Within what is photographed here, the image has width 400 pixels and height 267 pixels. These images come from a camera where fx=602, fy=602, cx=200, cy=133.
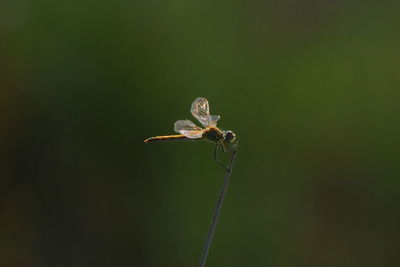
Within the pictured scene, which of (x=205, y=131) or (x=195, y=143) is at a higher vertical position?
(x=195, y=143)

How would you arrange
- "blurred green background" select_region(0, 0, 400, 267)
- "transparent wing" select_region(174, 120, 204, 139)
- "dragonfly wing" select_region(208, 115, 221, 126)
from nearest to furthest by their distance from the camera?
1. "transparent wing" select_region(174, 120, 204, 139)
2. "dragonfly wing" select_region(208, 115, 221, 126)
3. "blurred green background" select_region(0, 0, 400, 267)

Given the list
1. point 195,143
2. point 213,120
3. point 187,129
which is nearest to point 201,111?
point 213,120

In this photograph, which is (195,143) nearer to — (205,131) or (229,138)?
(205,131)

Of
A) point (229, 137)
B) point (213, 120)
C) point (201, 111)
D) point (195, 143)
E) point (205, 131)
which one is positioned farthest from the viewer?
point (195, 143)

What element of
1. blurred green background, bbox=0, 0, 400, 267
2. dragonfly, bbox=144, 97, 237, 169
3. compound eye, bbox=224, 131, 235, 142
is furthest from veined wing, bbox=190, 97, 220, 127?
blurred green background, bbox=0, 0, 400, 267

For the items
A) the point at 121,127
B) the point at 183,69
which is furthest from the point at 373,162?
the point at 121,127

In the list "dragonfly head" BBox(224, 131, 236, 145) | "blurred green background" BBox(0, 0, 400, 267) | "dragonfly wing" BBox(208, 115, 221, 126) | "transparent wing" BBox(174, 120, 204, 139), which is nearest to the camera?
"dragonfly head" BBox(224, 131, 236, 145)

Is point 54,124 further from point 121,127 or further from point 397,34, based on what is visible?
point 397,34

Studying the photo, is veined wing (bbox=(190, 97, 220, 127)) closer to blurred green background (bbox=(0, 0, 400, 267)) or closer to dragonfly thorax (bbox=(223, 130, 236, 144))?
dragonfly thorax (bbox=(223, 130, 236, 144))
